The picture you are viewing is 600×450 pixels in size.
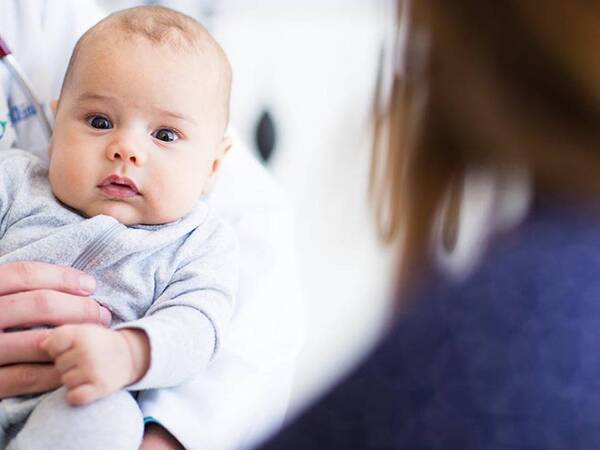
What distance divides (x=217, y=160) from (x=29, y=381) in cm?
33

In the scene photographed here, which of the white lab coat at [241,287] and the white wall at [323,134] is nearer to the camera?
the white lab coat at [241,287]

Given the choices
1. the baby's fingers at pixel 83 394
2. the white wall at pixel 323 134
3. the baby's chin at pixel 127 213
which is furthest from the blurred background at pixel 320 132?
the baby's fingers at pixel 83 394

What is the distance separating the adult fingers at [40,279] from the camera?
27.0 inches

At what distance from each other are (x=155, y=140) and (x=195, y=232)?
11cm

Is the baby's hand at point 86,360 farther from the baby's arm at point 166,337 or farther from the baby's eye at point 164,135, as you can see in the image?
the baby's eye at point 164,135

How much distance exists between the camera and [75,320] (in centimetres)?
68

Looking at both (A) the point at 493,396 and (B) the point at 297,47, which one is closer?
(A) the point at 493,396

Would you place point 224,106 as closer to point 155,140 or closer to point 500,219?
point 155,140

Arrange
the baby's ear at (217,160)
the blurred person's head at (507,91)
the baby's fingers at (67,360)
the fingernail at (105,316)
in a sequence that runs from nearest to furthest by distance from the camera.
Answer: the blurred person's head at (507,91), the baby's fingers at (67,360), the fingernail at (105,316), the baby's ear at (217,160)

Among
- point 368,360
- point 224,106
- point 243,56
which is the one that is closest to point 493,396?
point 368,360

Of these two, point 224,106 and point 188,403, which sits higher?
point 224,106

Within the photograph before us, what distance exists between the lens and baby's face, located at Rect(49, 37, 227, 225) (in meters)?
0.73

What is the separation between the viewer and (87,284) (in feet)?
2.30

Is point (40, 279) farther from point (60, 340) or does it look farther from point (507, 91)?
point (507, 91)
